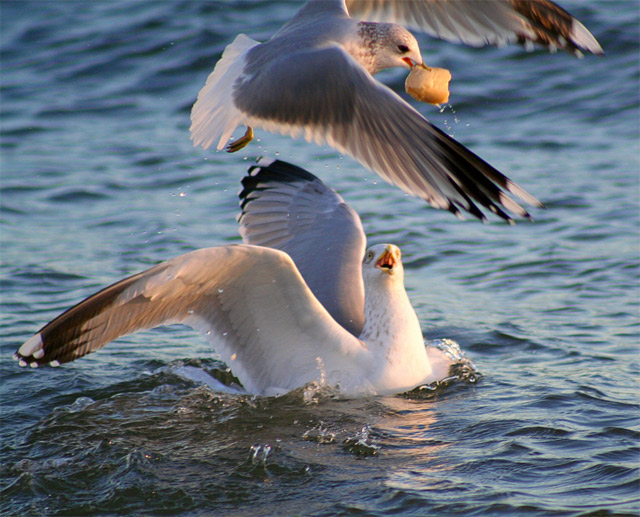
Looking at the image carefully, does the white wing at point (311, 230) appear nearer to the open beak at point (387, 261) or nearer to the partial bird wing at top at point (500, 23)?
the open beak at point (387, 261)

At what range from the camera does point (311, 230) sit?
4914 mm

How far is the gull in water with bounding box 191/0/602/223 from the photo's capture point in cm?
306

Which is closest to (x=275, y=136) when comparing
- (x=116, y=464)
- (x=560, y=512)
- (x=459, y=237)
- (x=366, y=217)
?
(x=366, y=217)

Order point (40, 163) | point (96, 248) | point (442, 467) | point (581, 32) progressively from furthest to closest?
point (40, 163) < point (96, 248) < point (581, 32) < point (442, 467)

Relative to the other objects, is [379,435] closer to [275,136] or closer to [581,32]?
[581,32]

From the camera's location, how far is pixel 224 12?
34.5 ft

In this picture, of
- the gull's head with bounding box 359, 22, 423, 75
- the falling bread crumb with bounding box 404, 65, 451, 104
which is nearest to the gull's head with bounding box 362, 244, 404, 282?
the falling bread crumb with bounding box 404, 65, 451, 104

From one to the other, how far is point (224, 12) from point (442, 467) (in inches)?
315

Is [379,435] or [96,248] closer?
[379,435]

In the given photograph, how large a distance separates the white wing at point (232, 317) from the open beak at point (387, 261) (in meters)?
0.40

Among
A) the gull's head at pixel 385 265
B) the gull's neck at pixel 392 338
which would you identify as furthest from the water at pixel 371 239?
the gull's head at pixel 385 265

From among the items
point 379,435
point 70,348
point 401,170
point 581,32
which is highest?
point 581,32

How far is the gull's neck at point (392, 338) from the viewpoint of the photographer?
421 centimetres

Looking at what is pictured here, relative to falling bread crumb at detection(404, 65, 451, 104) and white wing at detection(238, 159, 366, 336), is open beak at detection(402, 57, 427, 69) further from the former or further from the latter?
white wing at detection(238, 159, 366, 336)
